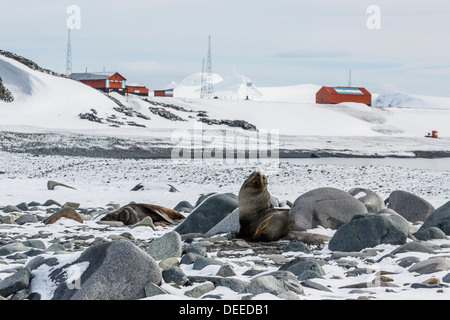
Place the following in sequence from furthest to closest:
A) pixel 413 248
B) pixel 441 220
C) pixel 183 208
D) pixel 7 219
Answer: pixel 183 208
pixel 7 219
pixel 441 220
pixel 413 248

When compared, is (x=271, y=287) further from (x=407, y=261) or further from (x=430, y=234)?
(x=430, y=234)

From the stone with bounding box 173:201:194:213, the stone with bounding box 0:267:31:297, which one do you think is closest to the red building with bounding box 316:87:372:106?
the stone with bounding box 173:201:194:213

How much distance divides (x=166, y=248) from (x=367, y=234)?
2605mm

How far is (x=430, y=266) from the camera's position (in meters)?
6.06

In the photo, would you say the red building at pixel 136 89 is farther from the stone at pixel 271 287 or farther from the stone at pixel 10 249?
the stone at pixel 271 287

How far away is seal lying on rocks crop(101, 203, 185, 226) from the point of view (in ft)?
36.2

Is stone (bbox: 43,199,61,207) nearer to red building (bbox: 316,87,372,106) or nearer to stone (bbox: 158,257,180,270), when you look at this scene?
stone (bbox: 158,257,180,270)

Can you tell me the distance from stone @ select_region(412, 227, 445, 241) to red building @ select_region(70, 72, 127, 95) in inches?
2834

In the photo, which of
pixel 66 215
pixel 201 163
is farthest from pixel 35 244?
pixel 201 163

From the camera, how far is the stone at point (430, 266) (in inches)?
236
